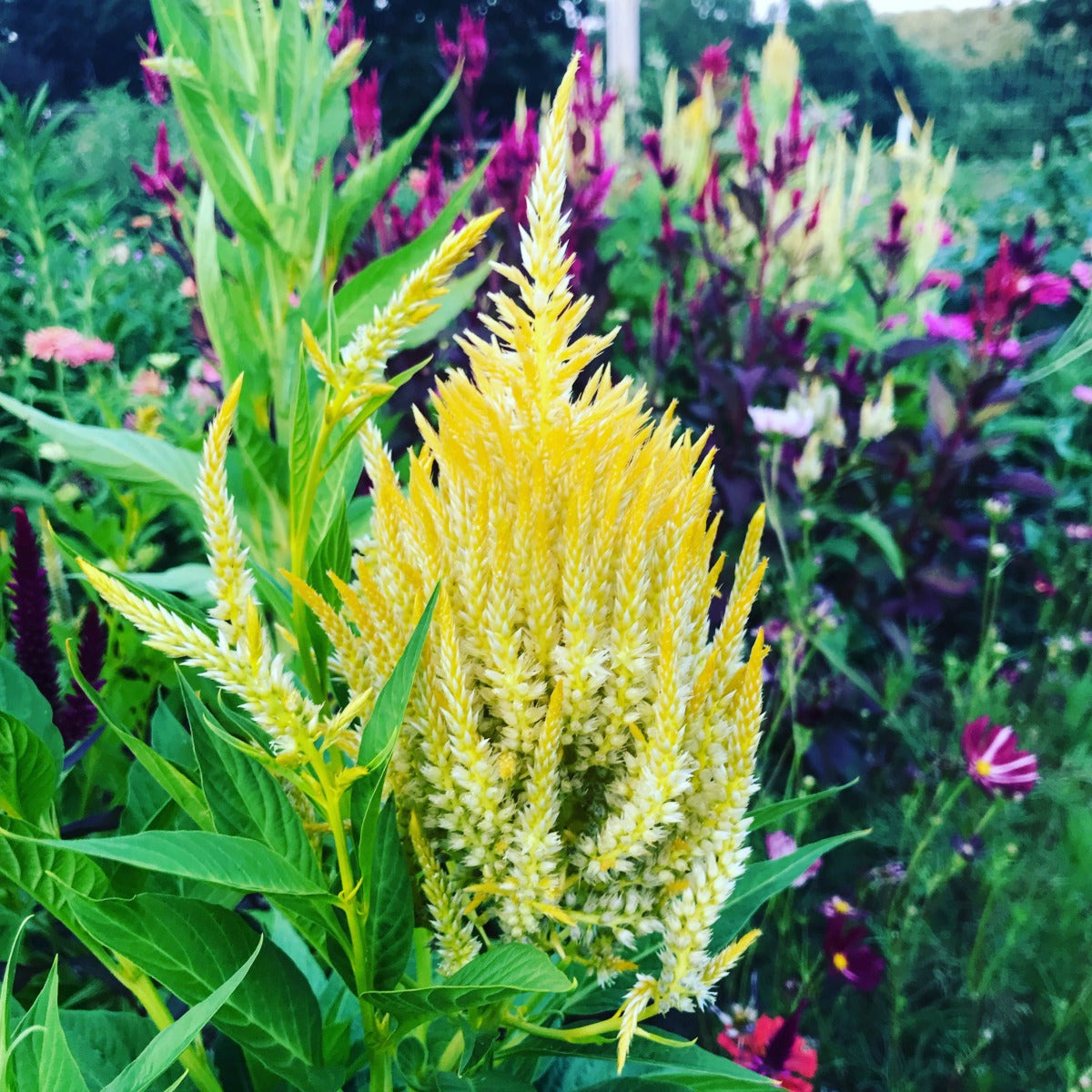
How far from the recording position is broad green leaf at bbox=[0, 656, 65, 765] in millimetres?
614

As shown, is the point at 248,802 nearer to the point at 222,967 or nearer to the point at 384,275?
the point at 222,967

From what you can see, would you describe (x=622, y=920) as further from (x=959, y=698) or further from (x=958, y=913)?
(x=958, y=913)

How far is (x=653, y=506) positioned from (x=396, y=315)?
0.19m

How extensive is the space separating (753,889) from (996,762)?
94 cm

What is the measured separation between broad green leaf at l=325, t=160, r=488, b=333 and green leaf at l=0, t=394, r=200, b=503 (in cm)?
22

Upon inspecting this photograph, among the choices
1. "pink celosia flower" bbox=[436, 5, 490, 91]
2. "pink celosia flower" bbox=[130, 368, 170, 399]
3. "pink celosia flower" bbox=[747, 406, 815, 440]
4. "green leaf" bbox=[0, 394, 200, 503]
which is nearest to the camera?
"green leaf" bbox=[0, 394, 200, 503]

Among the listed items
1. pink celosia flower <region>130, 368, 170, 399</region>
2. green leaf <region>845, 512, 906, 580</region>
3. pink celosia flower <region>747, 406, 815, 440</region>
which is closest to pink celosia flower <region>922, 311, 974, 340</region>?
green leaf <region>845, 512, 906, 580</region>

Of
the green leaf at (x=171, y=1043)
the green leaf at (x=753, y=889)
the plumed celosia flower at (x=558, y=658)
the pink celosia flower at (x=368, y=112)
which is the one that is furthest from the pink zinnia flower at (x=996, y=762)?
the pink celosia flower at (x=368, y=112)

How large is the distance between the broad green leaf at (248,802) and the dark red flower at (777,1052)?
59cm

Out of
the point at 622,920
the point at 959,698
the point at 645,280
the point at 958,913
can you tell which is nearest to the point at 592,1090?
the point at 622,920

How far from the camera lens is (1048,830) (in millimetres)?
1977

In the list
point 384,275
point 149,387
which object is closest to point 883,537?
point 384,275

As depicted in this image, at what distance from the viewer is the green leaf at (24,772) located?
54 centimetres

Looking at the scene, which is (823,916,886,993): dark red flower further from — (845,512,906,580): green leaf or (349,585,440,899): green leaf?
(349,585,440,899): green leaf
